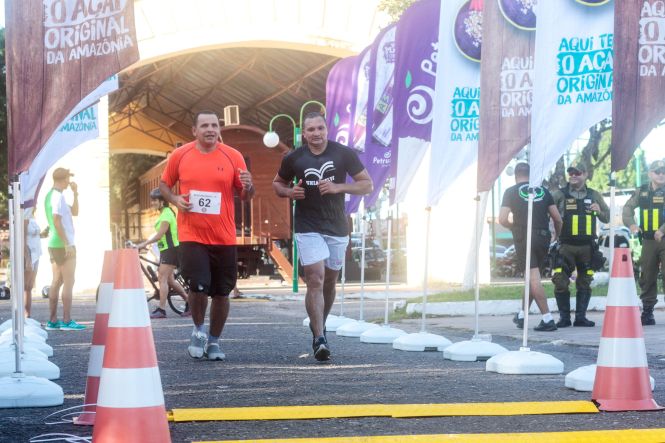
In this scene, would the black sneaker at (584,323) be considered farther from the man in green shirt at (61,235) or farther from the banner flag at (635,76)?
the banner flag at (635,76)

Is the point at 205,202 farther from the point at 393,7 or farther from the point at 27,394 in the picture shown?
the point at 393,7

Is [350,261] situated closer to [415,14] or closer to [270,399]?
[415,14]

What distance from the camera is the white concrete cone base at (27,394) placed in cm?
639

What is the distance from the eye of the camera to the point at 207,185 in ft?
29.5

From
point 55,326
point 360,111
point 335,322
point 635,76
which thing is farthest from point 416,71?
point 55,326

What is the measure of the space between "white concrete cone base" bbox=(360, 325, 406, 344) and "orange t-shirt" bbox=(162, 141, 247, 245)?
2.63 metres

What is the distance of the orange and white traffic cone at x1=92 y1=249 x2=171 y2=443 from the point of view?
467 cm

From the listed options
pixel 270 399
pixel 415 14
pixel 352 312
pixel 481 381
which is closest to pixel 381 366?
pixel 481 381

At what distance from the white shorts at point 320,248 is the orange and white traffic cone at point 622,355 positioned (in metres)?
3.19

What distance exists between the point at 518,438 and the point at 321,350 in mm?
3828

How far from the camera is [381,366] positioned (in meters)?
8.73

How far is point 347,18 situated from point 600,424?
22.8 meters

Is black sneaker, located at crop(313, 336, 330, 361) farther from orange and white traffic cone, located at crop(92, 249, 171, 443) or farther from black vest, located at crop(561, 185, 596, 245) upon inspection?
black vest, located at crop(561, 185, 596, 245)

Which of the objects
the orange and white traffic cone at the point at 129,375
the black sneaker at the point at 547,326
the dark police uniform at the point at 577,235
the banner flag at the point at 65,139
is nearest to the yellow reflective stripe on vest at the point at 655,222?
the dark police uniform at the point at 577,235
